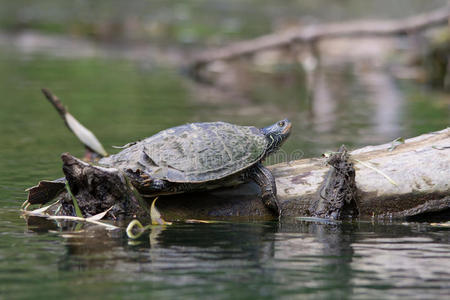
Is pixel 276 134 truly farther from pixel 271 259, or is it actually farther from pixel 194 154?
pixel 271 259

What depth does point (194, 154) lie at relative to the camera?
621 cm

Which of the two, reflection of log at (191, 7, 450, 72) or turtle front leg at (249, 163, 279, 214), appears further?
reflection of log at (191, 7, 450, 72)

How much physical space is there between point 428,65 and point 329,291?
55.3ft

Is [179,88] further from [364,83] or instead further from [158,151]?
[158,151]

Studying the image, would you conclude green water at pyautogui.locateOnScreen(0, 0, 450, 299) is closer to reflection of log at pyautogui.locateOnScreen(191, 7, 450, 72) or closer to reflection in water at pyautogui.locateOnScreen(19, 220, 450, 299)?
reflection in water at pyautogui.locateOnScreen(19, 220, 450, 299)

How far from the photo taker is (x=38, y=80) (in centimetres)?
1777

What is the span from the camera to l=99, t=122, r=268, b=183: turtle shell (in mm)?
6098

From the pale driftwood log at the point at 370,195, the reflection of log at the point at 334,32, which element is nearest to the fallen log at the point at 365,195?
the pale driftwood log at the point at 370,195

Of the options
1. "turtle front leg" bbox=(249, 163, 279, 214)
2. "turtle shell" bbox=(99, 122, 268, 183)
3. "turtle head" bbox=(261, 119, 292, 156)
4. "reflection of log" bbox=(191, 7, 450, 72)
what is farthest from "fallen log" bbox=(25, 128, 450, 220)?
"reflection of log" bbox=(191, 7, 450, 72)

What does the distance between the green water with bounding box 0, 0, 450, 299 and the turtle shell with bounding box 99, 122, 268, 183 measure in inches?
18.2

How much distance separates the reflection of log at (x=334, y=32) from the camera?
55.3 feet

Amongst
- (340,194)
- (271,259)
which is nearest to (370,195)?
(340,194)

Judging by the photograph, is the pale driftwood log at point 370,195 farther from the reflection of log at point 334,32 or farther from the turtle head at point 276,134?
the reflection of log at point 334,32

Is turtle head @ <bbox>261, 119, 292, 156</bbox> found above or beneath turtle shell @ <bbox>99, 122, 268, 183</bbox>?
above
